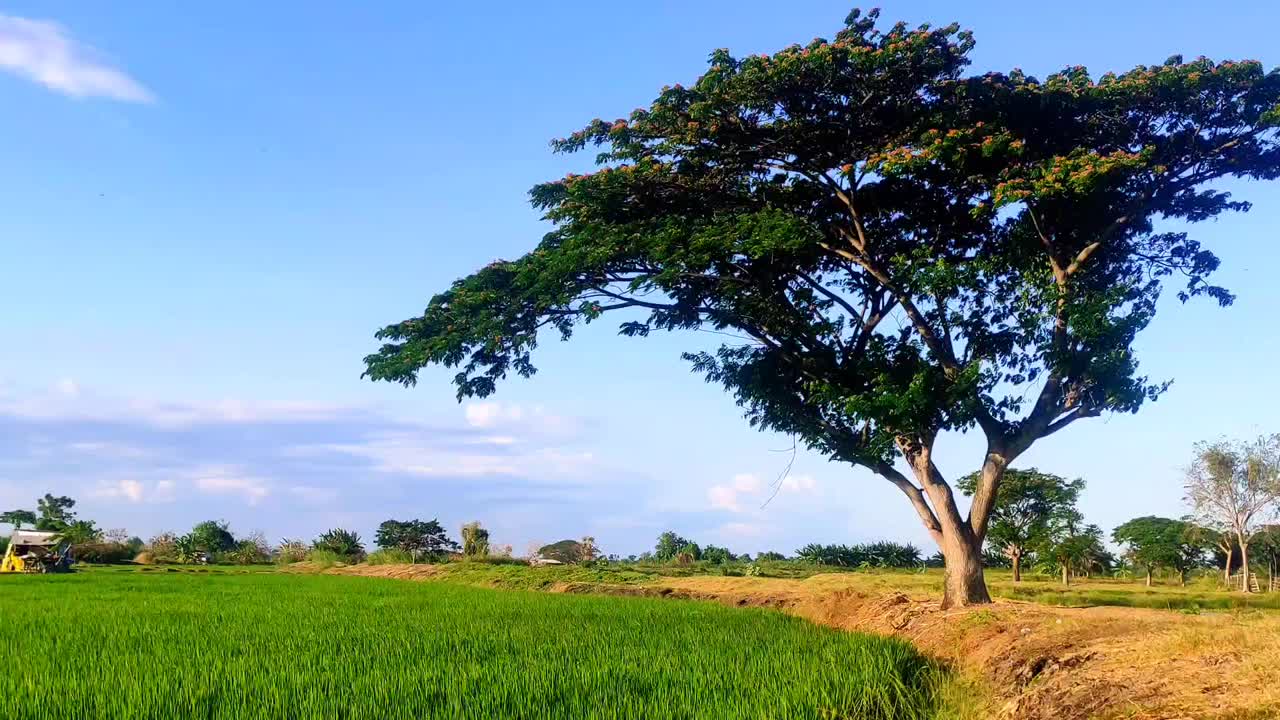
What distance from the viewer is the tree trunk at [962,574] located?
52.7 ft

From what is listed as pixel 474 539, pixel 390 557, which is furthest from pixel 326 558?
pixel 474 539

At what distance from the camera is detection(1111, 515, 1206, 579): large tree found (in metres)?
47.8

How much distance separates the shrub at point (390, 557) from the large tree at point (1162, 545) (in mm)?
35989

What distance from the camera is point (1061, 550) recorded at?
3681cm

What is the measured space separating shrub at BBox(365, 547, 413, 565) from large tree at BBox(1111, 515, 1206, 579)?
118 feet

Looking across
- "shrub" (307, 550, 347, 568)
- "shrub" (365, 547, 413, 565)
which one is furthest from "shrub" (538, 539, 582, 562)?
"shrub" (307, 550, 347, 568)

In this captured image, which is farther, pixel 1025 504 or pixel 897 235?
pixel 1025 504

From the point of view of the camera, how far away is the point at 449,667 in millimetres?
8320

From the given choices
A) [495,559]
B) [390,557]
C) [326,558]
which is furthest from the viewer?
[326,558]

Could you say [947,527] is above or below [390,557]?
above

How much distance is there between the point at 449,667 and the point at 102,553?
46.6 m

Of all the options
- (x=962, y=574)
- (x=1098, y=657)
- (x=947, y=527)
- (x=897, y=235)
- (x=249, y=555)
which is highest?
(x=897, y=235)

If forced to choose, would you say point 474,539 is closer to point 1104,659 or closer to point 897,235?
point 897,235

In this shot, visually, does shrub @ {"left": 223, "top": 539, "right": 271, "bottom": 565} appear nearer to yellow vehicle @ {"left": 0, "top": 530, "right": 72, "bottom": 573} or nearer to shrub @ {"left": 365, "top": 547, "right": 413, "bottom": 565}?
shrub @ {"left": 365, "top": 547, "right": 413, "bottom": 565}
